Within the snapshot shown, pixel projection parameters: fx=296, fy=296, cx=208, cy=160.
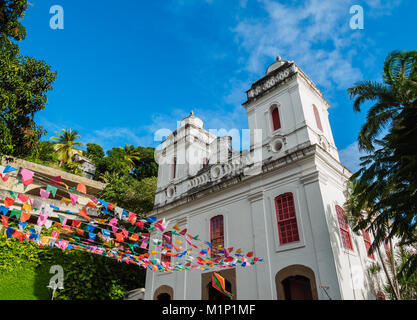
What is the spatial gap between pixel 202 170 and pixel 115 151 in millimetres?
30299

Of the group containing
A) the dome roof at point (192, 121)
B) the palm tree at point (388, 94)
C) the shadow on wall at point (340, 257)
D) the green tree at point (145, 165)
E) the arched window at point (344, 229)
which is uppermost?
the green tree at point (145, 165)

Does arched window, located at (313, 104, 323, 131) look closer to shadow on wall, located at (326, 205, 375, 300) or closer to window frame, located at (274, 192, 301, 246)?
window frame, located at (274, 192, 301, 246)

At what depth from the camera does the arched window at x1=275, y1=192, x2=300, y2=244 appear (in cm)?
1171

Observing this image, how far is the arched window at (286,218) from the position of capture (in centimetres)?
1171

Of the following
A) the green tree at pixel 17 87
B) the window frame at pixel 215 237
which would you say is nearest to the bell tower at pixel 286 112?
the window frame at pixel 215 237

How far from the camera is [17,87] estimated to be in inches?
449

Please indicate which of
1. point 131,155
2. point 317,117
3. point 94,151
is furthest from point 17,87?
point 94,151

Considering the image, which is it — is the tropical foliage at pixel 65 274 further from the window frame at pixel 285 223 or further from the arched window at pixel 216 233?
the window frame at pixel 285 223

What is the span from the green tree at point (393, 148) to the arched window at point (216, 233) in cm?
612

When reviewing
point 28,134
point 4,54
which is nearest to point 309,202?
point 28,134

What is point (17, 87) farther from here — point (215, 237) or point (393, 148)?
point (393, 148)

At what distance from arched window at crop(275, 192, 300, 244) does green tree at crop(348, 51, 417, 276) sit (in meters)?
2.40

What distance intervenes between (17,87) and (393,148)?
44.9 ft

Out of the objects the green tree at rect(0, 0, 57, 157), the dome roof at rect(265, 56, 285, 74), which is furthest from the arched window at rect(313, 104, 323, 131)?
the green tree at rect(0, 0, 57, 157)
